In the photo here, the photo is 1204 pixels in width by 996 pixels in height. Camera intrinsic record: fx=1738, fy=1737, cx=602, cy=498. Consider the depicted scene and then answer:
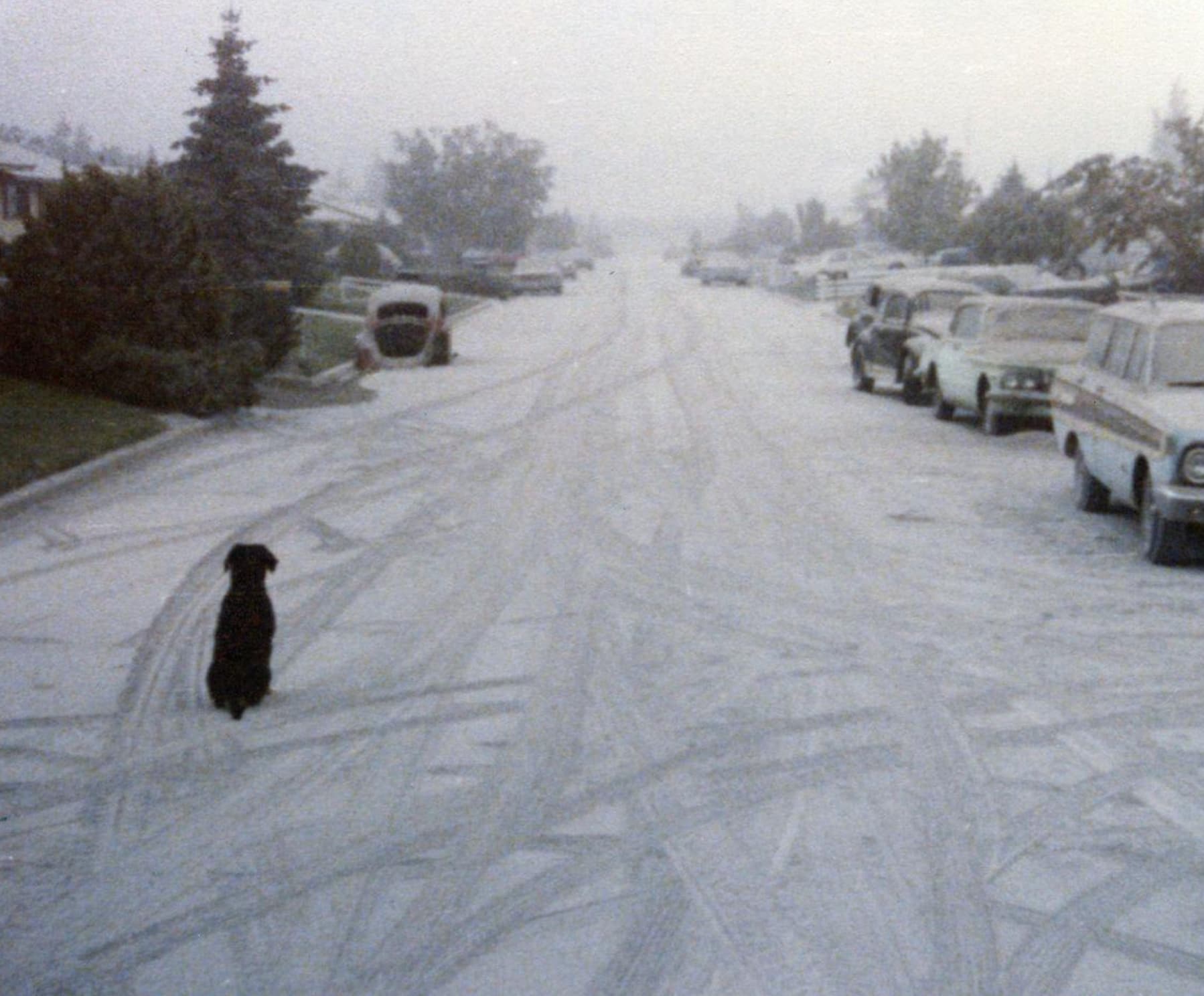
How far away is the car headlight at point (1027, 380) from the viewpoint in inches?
790

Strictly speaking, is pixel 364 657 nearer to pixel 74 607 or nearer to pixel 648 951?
pixel 74 607

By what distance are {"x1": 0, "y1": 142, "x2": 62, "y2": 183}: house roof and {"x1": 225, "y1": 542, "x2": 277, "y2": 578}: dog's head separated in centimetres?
4355

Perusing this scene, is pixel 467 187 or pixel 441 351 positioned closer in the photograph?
pixel 441 351

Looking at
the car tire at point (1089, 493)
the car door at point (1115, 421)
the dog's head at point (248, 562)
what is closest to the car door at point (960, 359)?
the car tire at point (1089, 493)

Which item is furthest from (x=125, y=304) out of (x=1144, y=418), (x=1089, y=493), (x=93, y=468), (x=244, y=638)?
(x=244, y=638)

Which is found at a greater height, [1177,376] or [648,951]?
[1177,376]

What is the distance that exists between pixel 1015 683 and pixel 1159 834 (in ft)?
7.59

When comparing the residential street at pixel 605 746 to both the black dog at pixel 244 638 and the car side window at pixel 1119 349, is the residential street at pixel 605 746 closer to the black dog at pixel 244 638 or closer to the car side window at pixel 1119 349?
the black dog at pixel 244 638

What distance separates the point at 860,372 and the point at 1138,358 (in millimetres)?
13193

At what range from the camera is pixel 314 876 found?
6207 millimetres

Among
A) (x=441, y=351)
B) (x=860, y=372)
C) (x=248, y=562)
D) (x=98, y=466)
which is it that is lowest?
(x=441, y=351)

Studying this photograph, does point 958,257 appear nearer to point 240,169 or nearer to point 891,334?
point 240,169

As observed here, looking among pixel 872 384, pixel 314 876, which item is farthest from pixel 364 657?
pixel 872 384

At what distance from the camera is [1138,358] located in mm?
13695
